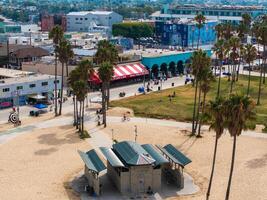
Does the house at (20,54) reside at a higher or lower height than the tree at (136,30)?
lower

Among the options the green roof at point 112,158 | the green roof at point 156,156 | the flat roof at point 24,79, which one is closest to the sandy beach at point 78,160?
the green roof at point 156,156

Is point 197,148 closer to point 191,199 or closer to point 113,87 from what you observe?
point 191,199

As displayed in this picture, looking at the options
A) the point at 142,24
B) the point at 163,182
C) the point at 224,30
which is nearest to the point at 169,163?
the point at 163,182

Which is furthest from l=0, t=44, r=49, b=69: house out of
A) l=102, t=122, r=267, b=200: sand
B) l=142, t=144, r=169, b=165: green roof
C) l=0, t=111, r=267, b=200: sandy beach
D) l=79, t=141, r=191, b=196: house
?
l=79, t=141, r=191, b=196: house

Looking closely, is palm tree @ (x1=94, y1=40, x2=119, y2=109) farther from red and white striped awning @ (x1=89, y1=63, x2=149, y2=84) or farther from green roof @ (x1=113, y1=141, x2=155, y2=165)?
green roof @ (x1=113, y1=141, x2=155, y2=165)

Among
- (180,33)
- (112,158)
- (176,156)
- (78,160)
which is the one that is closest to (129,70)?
(78,160)

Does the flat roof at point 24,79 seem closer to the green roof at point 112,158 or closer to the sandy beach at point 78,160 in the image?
the sandy beach at point 78,160
